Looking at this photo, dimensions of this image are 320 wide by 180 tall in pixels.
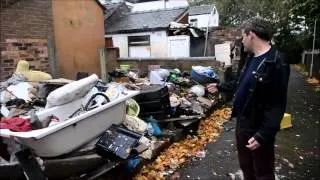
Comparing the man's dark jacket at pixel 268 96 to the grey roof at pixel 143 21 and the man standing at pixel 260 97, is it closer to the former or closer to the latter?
the man standing at pixel 260 97

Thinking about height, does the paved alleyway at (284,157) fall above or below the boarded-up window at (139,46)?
below

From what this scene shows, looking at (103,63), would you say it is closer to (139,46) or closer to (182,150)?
(182,150)

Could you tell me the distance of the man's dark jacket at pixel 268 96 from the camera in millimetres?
2721

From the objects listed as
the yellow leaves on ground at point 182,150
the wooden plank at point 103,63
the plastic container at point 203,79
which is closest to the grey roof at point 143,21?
the wooden plank at point 103,63

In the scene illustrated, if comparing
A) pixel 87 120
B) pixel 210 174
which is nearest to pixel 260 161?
pixel 210 174

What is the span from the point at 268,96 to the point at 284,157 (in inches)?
108

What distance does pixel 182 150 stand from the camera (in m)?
5.35

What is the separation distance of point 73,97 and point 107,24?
19549 millimetres

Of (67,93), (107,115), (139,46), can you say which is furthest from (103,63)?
(139,46)

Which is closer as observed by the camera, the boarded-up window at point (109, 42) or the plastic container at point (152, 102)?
the plastic container at point (152, 102)

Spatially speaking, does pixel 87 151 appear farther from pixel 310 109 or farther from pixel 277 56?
pixel 310 109

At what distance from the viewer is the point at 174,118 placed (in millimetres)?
6059

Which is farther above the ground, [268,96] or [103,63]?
[268,96]

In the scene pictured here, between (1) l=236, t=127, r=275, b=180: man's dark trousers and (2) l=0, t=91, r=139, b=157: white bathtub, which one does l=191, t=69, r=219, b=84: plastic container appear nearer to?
(2) l=0, t=91, r=139, b=157: white bathtub
